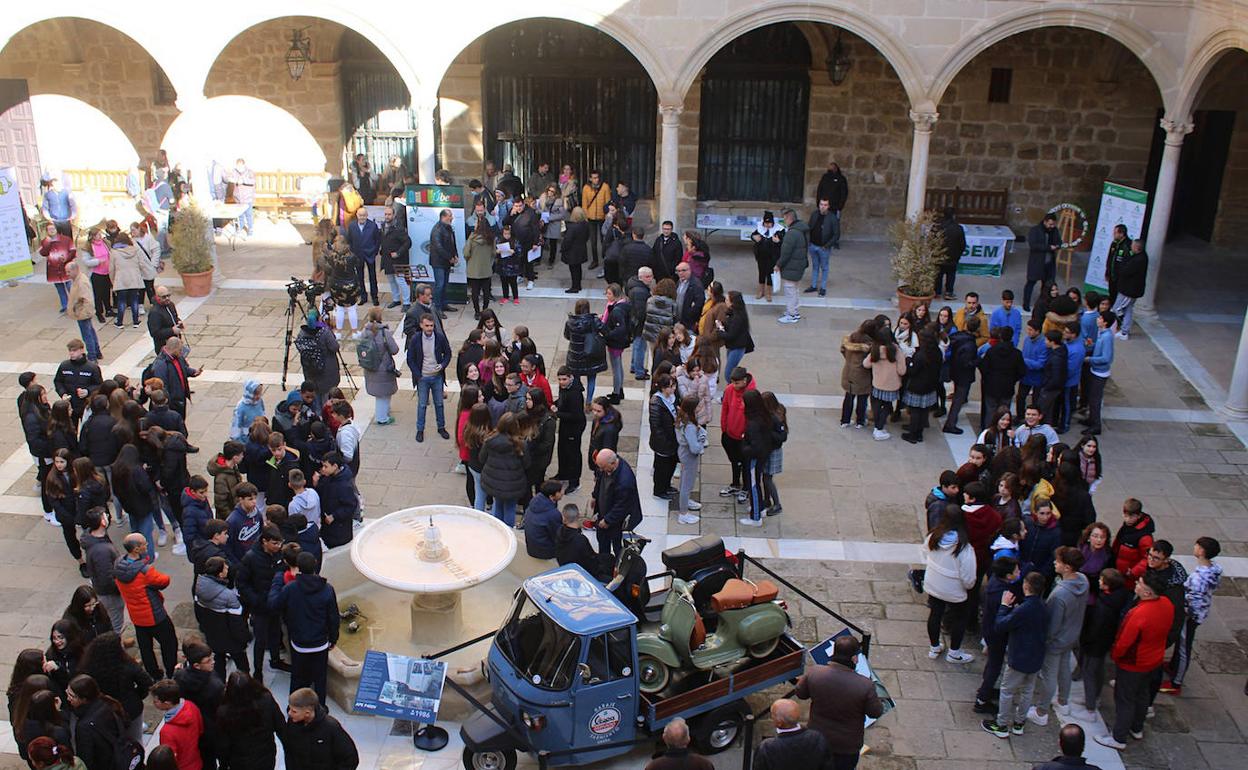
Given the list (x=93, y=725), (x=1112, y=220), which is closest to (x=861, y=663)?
(x=93, y=725)

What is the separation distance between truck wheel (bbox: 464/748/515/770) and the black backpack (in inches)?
215

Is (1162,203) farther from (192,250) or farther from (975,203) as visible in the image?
(192,250)

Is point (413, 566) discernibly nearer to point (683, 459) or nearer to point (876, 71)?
point (683, 459)

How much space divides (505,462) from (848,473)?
382 cm

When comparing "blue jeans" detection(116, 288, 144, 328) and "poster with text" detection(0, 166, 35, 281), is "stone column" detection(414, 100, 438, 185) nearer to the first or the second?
"blue jeans" detection(116, 288, 144, 328)

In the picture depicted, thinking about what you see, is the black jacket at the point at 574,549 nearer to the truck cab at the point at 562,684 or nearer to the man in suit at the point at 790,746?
the truck cab at the point at 562,684

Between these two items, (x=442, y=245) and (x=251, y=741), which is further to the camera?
(x=442, y=245)

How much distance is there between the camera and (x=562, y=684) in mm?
7270

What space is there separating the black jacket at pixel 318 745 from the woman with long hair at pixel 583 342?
233 inches

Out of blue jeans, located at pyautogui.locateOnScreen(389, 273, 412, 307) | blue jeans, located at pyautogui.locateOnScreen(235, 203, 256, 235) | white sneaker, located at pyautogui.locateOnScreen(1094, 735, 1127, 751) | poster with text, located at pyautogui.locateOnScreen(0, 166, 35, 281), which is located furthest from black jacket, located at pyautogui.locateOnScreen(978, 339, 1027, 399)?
poster with text, located at pyautogui.locateOnScreen(0, 166, 35, 281)

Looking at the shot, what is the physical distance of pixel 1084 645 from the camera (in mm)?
8188

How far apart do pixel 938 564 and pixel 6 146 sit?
18015mm

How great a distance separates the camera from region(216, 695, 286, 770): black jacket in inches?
268

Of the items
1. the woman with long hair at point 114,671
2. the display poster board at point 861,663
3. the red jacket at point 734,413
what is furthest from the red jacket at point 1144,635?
the woman with long hair at point 114,671
